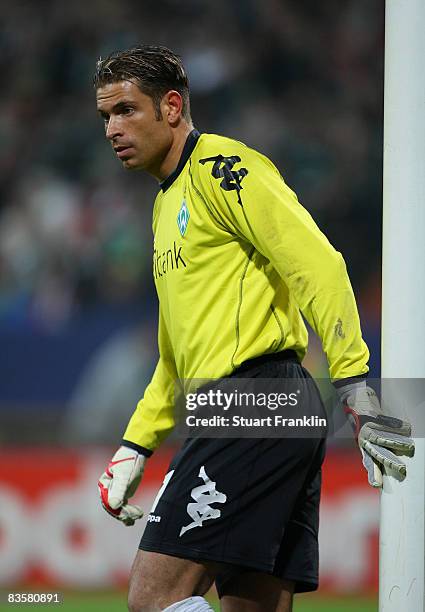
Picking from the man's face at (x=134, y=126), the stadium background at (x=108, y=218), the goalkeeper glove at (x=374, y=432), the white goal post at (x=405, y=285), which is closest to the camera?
the goalkeeper glove at (x=374, y=432)

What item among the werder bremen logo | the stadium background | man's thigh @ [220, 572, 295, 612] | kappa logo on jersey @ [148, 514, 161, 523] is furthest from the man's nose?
the stadium background

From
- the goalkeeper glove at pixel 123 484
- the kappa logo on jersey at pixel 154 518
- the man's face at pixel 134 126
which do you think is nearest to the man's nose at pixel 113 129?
the man's face at pixel 134 126

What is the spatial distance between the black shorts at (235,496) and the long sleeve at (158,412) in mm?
454

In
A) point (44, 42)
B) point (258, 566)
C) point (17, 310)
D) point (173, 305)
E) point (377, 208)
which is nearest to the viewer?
point (258, 566)

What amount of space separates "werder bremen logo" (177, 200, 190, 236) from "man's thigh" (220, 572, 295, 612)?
0.94 m

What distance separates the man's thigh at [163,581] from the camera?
8.29 ft

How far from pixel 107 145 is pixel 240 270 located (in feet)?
18.1

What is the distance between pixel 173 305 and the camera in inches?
110

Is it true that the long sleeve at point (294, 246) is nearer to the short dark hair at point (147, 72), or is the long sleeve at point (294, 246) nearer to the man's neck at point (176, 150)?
the man's neck at point (176, 150)

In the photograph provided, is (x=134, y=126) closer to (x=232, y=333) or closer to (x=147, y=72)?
(x=147, y=72)

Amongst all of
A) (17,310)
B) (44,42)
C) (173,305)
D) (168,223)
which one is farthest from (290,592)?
(44,42)

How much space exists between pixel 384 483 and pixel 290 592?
1.46 feet

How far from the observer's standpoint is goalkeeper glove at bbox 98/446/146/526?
120 inches

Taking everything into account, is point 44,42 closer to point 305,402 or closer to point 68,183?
point 68,183
